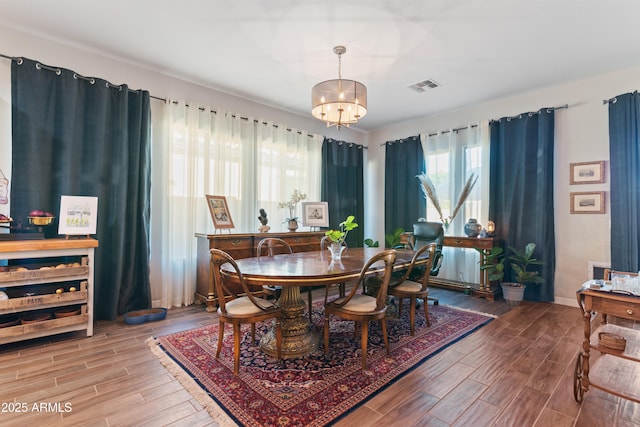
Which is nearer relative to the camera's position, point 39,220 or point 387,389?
point 387,389

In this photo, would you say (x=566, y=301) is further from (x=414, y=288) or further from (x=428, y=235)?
(x=414, y=288)

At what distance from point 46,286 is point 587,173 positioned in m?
5.92

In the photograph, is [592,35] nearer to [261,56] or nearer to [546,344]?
[546,344]

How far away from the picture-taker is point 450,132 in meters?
4.86

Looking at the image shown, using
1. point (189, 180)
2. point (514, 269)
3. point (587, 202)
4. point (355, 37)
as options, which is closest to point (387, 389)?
point (355, 37)

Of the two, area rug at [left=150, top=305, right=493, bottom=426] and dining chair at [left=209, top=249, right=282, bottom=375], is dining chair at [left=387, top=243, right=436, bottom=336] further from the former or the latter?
dining chair at [left=209, top=249, right=282, bottom=375]

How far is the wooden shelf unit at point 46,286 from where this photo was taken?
7.82 feet

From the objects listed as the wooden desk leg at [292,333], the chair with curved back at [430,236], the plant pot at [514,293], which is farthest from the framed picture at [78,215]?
the plant pot at [514,293]

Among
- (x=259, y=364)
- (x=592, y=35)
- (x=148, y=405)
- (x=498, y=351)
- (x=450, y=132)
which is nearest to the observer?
(x=148, y=405)

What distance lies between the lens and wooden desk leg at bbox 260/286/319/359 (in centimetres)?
232

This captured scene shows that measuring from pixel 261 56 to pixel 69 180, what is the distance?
2263 mm

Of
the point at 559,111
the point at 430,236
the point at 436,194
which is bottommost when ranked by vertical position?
the point at 430,236

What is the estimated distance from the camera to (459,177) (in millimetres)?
4770

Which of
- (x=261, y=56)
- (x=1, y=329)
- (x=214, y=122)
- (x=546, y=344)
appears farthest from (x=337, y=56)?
(x=1, y=329)
